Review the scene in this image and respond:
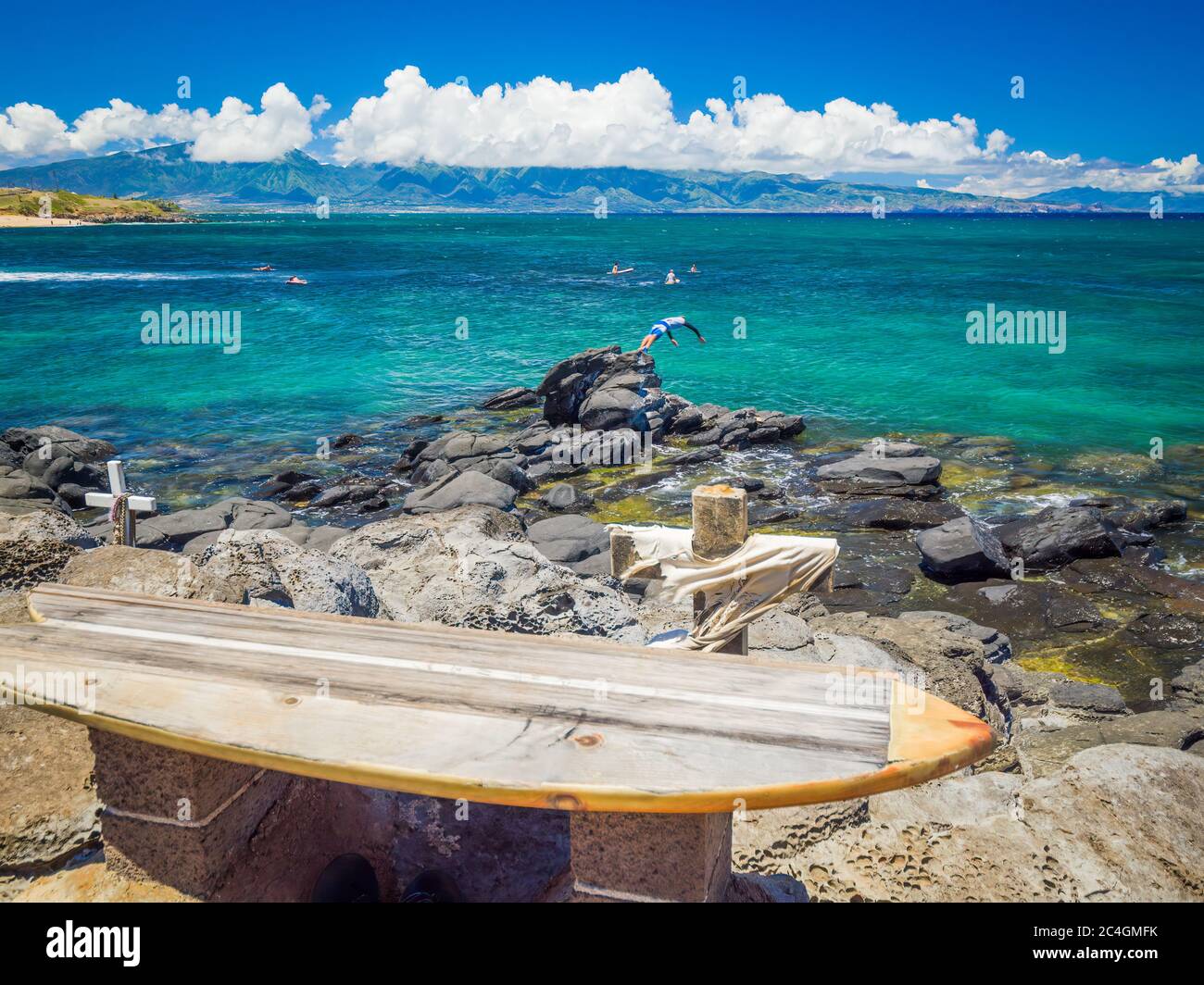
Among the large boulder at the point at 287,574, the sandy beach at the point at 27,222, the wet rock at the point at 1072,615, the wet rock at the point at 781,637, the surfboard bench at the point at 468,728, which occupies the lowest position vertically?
the wet rock at the point at 1072,615

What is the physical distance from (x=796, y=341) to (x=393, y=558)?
38.1m

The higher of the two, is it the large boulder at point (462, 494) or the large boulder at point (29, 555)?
the large boulder at point (29, 555)

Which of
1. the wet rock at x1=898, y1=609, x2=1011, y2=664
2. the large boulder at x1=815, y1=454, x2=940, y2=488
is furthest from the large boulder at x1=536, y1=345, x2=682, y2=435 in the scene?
the wet rock at x1=898, y1=609, x2=1011, y2=664

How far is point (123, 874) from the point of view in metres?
4.01

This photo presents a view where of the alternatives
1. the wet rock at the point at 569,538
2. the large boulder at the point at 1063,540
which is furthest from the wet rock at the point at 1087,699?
the wet rock at the point at 569,538

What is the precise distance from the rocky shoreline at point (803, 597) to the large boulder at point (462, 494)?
0.07 meters

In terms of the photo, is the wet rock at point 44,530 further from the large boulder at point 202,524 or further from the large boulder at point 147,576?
the large boulder at point 202,524

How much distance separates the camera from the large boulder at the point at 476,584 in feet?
24.2

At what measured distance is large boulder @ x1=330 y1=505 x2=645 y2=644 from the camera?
7375 millimetres

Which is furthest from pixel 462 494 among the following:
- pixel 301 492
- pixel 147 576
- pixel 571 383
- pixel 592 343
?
pixel 592 343

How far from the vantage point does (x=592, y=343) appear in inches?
1726

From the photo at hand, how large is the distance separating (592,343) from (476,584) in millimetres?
36705

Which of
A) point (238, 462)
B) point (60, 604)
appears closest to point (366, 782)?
point (60, 604)

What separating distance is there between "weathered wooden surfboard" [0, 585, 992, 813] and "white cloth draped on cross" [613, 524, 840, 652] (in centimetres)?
194
